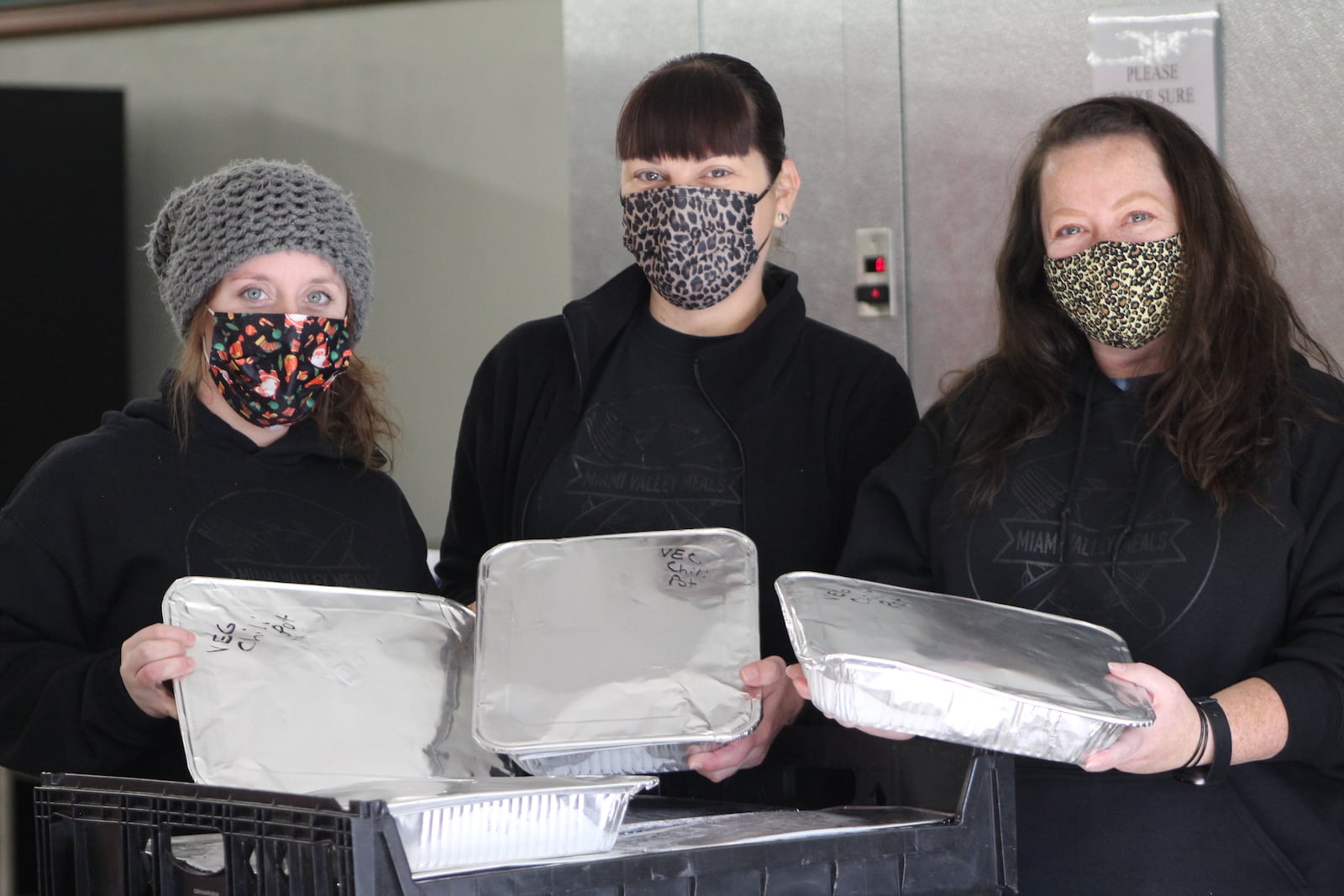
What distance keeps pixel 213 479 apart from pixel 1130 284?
1.07 meters

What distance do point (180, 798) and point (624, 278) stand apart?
3.58 ft

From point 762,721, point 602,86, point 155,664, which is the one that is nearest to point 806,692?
point 762,721

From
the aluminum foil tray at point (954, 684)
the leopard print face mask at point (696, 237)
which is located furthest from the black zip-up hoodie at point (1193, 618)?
the leopard print face mask at point (696, 237)

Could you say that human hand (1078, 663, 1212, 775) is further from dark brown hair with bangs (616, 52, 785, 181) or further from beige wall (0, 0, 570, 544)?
beige wall (0, 0, 570, 544)

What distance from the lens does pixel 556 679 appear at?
4.51ft

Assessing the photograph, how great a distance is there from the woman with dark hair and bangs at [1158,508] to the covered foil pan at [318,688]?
1.64ft

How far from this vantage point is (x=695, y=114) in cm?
187

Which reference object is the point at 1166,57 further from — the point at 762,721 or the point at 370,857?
the point at 370,857

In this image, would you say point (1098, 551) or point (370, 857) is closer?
point (370, 857)

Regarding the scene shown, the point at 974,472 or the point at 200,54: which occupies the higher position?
the point at 200,54

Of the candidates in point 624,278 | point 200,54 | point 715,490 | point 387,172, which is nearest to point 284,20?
point 200,54

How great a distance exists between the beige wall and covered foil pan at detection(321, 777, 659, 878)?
2766 millimetres

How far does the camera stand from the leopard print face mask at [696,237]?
188cm

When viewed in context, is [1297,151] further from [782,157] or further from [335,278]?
[335,278]
